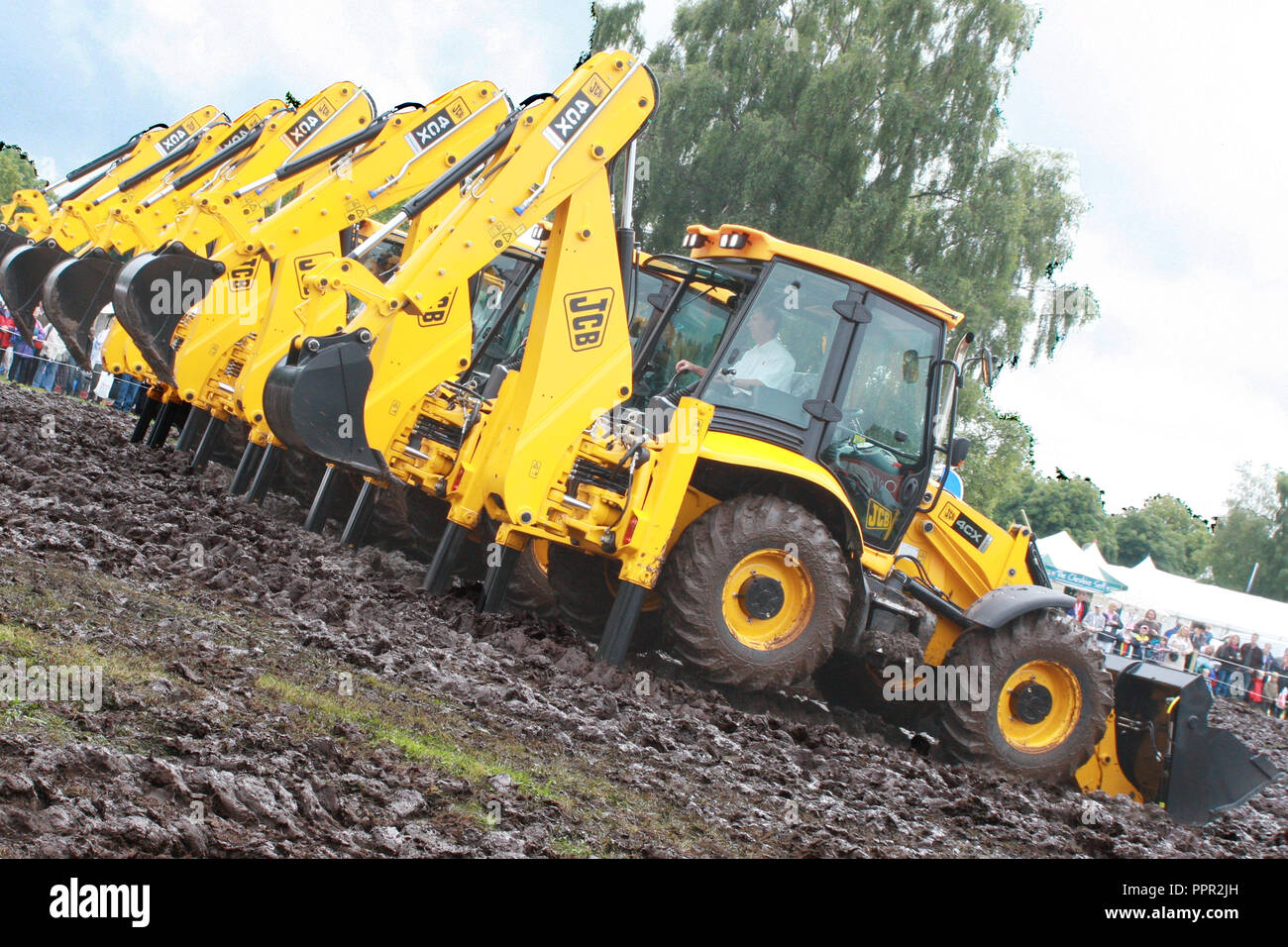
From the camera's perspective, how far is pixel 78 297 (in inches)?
480

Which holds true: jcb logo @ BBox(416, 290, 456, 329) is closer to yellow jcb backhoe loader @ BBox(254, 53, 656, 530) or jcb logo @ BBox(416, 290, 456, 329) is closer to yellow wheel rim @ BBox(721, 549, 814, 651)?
yellow jcb backhoe loader @ BBox(254, 53, 656, 530)

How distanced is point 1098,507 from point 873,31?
6166 cm

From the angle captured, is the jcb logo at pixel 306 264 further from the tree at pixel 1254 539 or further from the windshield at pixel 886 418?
the tree at pixel 1254 539

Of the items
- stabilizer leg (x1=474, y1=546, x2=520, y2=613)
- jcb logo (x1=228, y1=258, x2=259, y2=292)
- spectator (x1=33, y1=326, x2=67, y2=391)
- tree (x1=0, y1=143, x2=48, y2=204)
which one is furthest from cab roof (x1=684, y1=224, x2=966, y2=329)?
tree (x1=0, y1=143, x2=48, y2=204)

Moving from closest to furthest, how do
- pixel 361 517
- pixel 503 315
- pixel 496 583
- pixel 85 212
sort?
1. pixel 496 583
2. pixel 361 517
3. pixel 503 315
4. pixel 85 212

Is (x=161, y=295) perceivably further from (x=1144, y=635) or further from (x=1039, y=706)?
(x=1144, y=635)

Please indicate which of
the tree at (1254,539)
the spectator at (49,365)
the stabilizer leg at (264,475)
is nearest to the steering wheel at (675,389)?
the stabilizer leg at (264,475)

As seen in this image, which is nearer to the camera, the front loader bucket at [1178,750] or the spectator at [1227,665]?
the front loader bucket at [1178,750]

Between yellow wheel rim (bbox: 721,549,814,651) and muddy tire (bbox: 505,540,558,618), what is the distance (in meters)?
1.51

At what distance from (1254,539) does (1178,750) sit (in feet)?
224

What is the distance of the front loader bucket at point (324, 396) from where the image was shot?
6.70m

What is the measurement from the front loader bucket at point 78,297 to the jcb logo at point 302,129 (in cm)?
233

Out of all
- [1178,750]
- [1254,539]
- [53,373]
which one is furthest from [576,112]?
[1254,539]
